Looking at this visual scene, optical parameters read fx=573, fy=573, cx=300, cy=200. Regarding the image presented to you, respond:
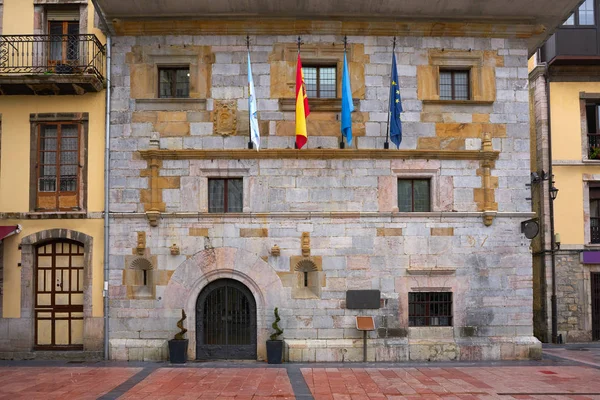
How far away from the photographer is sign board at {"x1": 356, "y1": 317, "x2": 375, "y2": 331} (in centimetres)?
1421

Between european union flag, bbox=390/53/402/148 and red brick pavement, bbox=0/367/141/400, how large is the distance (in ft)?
27.6

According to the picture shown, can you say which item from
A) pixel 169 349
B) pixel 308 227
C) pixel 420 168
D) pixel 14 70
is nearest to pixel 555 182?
pixel 420 168

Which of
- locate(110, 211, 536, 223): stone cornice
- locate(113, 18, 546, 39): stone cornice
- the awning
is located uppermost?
locate(113, 18, 546, 39): stone cornice

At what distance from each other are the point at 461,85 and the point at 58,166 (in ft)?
36.2

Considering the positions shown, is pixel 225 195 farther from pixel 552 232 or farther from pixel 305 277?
pixel 552 232

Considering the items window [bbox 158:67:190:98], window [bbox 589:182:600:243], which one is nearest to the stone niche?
window [bbox 158:67:190:98]

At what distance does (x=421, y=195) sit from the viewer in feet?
50.0

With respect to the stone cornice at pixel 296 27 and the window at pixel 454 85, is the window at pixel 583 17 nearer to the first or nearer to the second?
the stone cornice at pixel 296 27

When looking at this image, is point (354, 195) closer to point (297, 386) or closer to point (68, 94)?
point (297, 386)

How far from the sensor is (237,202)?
15039 mm

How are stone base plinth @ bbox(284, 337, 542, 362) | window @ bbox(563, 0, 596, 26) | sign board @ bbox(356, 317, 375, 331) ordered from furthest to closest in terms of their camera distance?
1. window @ bbox(563, 0, 596, 26)
2. stone base plinth @ bbox(284, 337, 542, 362)
3. sign board @ bbox(356, 317, 375, 331)

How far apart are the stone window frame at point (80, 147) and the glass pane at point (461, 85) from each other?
994 centimetres

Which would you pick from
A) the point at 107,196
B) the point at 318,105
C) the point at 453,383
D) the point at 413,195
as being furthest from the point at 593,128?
the point at 107,196

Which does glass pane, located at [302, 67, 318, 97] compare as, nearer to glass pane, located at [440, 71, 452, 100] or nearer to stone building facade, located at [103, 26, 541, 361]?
stone building facade, located at [103, 26, 541, 361]
